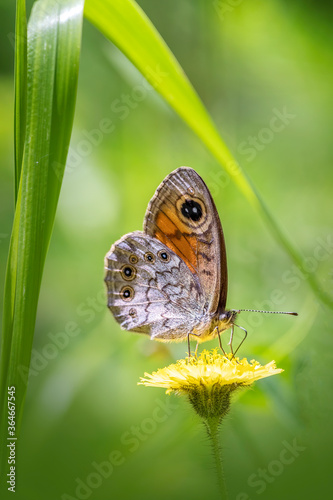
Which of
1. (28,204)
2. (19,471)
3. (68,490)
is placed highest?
(28,204)

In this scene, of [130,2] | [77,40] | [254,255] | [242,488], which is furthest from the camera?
[254,255]

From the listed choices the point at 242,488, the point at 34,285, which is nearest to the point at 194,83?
the point at 242,488

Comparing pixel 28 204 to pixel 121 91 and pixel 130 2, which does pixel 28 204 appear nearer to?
pixel 130 2

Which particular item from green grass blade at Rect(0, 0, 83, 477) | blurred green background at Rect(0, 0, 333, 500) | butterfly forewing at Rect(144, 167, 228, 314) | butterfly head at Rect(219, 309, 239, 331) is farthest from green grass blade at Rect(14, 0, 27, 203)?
blurred green background at Rect(0, 0, 333, 500)

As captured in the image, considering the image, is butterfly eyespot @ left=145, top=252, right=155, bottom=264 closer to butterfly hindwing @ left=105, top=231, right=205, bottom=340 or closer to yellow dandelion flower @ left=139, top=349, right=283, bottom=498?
butterfly hindwing @ left=105, top=231, right=205, bottom=340

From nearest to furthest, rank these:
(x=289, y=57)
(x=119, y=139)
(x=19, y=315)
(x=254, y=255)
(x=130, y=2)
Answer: (x=19, y=315)
(x=130, y=2)
(x=254, y=255)
(x=119, y=139)
(x=289, y=57)

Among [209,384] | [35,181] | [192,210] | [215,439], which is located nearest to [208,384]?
[209,384]

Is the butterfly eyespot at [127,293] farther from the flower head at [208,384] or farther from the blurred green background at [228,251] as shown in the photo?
the blurred green background at [228,251]
